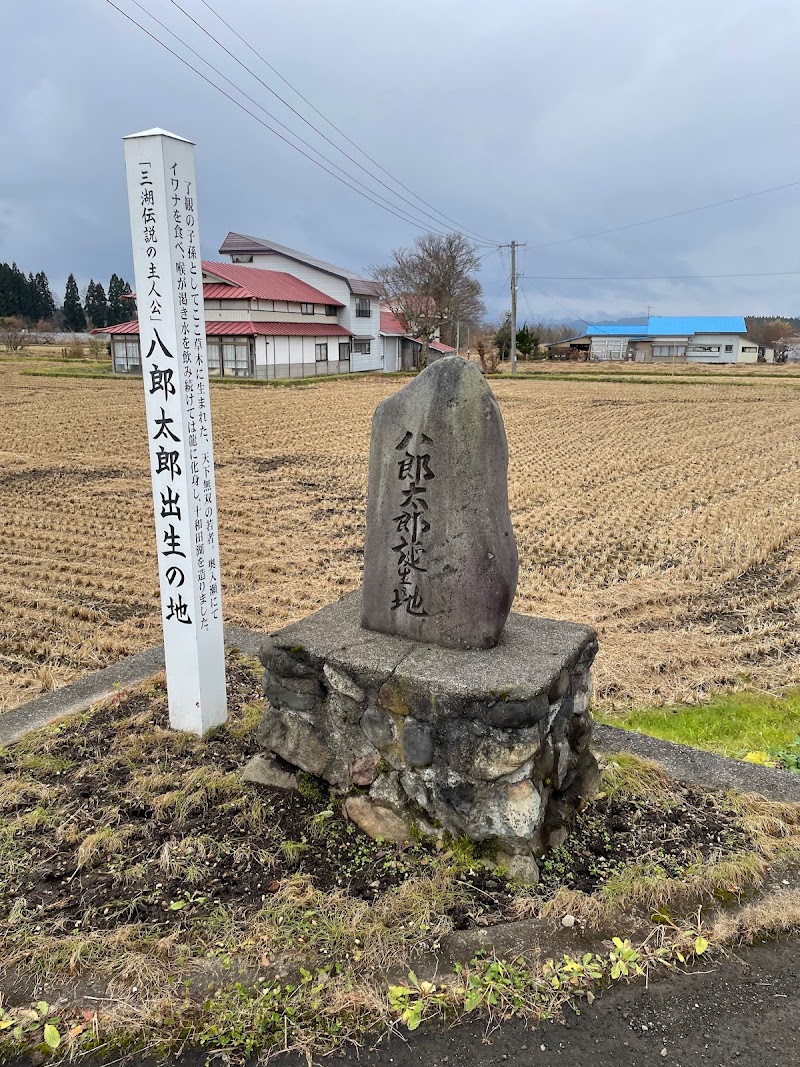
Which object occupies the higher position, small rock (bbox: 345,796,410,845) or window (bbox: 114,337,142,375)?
window (bbox: 114,337,142,375)

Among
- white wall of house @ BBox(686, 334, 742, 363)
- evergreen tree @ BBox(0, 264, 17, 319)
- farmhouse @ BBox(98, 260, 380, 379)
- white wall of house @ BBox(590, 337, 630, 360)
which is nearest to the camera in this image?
farmhouse @ BBox(98, 260, 380, 379)

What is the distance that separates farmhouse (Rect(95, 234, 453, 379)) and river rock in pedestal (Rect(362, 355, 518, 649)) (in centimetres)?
2993

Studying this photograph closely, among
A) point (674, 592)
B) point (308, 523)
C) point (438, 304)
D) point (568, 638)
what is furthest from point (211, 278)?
point (568, 638)

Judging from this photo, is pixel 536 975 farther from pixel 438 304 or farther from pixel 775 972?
pixel 438 304

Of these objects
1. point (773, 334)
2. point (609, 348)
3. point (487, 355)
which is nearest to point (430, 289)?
point (487, 355)

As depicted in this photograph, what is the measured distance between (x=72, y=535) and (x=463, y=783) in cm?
771

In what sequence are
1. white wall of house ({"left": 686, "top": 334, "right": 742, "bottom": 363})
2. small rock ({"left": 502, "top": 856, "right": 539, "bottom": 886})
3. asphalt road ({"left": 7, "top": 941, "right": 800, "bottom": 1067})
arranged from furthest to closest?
white wall of house ({"left": 686, "top": 334, "right": 742, "bottom": 363}), small rock ({"left": 502, "top": 856, "right": 539, "bottom": 886}), asphalt road ({"left": 7, "top": 941, "right": 800, "bottom": 1067})

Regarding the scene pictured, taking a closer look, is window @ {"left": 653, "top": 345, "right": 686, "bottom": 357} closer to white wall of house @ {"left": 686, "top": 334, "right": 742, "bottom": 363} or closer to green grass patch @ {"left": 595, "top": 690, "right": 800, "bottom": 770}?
white wall of house @ {"left": 686, "top": 334, "right": 742, "bottom": 363}

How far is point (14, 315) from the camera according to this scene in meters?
59.2

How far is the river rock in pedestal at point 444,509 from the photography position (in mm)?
3521

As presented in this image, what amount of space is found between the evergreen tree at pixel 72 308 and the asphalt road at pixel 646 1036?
231 ft

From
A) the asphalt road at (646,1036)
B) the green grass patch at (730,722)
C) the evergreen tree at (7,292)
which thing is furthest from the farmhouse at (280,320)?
the asphalt road at (646,1036)

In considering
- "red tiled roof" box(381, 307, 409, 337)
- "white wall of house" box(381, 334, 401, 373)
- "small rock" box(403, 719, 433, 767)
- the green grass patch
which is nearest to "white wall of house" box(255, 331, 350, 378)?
"white wall of house" box(381, 334, 401, 373)

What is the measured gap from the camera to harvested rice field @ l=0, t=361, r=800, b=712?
6.16m
